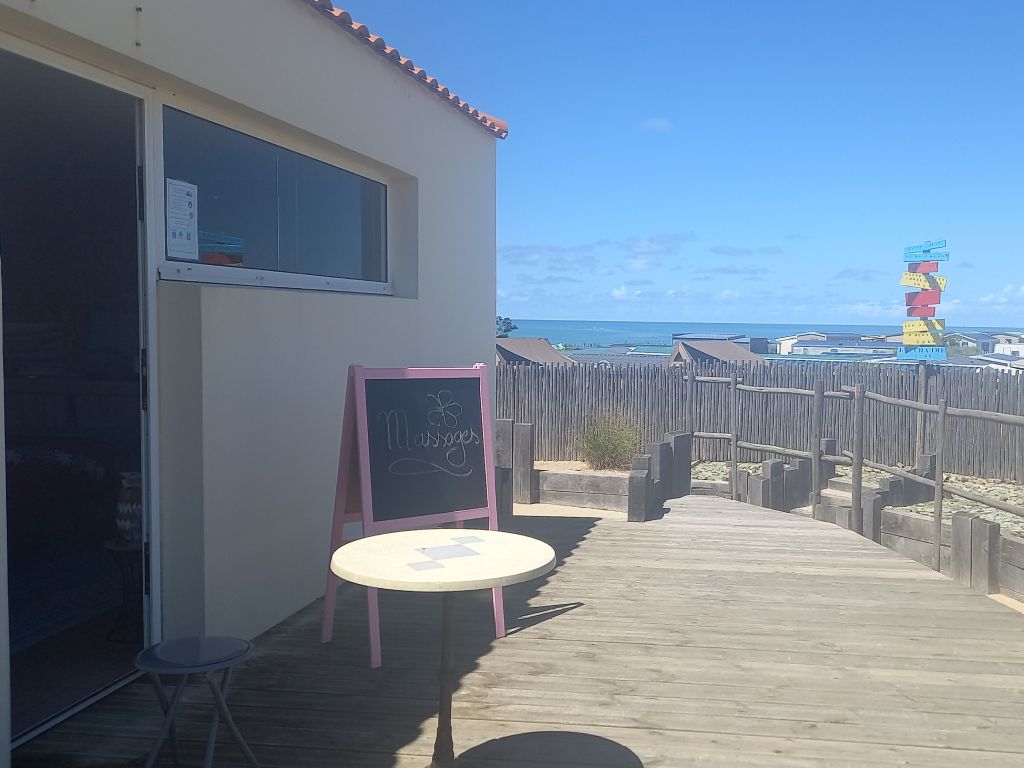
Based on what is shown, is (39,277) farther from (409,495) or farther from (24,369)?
(409,495)

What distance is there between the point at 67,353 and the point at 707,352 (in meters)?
22.5

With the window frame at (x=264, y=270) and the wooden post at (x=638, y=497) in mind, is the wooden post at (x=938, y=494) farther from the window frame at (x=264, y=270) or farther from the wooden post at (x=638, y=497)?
the window frame at (x=264, y=270)

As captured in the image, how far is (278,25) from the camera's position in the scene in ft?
16.9

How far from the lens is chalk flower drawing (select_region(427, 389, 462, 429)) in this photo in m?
5.12

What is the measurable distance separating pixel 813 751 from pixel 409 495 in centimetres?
238

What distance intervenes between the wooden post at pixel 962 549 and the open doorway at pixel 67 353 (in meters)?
5.09

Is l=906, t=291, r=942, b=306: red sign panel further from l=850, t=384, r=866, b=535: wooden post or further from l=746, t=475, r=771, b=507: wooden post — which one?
l=850, t=384, r=866, b=535: wooden post

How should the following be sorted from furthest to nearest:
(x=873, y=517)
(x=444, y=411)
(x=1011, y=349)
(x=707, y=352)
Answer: (x=1011, y=349) < (x=707, y=352) < (x=873, y=517) < (x=444, y=411)

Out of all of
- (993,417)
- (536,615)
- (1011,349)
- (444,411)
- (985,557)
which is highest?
(1011,349)

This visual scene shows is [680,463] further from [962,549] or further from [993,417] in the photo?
[962,549]

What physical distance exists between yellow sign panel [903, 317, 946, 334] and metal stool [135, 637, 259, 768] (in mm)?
16032

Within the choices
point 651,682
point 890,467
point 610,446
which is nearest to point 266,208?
point 651,682

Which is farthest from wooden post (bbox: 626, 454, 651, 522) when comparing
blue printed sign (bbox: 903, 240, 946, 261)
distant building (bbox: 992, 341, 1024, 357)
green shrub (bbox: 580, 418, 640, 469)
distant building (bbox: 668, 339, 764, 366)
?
distant building (bbox: 992, 341, 1024, 357)

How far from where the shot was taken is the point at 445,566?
9.99ft
